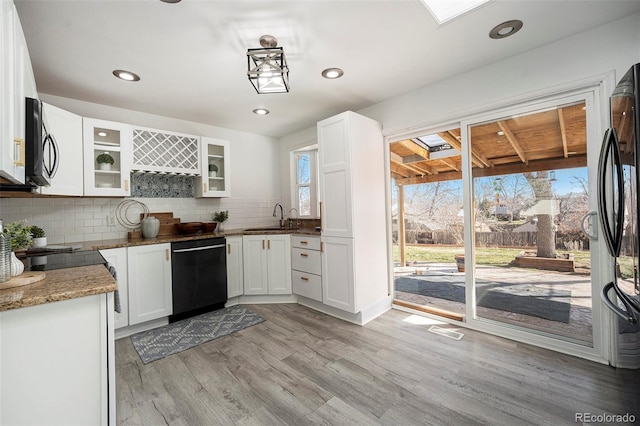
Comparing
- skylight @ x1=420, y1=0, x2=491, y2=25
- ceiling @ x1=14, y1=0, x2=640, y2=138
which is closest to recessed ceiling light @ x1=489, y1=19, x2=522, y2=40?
ceiling @ x1=14, y1=0, x2=640, y2=138

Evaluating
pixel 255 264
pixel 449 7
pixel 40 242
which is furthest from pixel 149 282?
pixel 449 7

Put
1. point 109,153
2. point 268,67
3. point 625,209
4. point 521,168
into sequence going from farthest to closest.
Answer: point 109,153, point 521,168, point 268,67, point 625,209

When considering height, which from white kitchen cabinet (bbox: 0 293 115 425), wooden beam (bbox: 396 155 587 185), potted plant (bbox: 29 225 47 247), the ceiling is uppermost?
the ceiling

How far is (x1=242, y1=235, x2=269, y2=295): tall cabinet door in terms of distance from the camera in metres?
3.58

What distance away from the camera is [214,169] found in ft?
12.4

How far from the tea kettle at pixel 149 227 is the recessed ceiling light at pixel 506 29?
11.9 ft

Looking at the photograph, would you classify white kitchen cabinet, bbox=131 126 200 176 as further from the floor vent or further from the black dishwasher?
the floor vent

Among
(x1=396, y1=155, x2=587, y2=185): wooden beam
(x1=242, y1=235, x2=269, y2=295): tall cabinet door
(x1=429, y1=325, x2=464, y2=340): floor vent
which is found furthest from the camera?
(x1=242, y1=235, x2=269, y2=295): tall cabinet door

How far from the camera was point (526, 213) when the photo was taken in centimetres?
245

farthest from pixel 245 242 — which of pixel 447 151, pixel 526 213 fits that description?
pixel 526 213

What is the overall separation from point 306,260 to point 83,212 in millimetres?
2473

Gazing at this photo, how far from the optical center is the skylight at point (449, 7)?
173cm

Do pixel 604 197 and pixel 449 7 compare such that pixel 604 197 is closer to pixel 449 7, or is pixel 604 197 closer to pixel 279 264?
pixel 449 7

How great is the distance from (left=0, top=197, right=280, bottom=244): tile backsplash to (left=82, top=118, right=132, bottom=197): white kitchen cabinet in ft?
0.94
